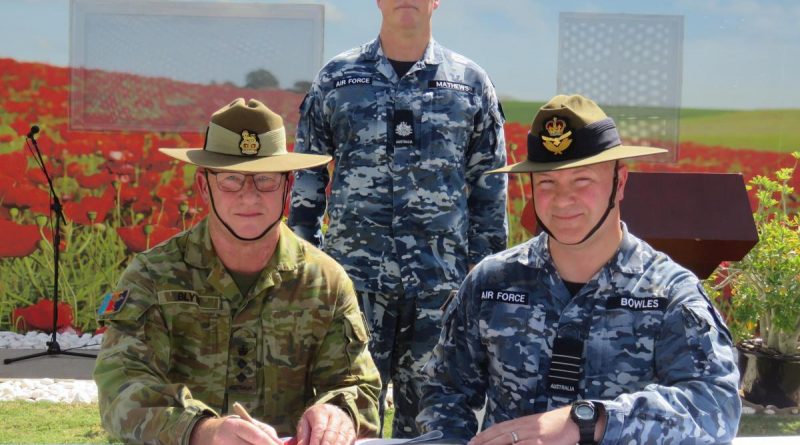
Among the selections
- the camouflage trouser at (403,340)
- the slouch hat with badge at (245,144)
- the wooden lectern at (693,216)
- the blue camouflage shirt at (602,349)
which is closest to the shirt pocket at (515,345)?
the blue camouflage shirt at (602,349)

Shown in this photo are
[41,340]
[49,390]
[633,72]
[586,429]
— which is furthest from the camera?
[41,340]

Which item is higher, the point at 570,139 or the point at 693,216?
the point at 570,139

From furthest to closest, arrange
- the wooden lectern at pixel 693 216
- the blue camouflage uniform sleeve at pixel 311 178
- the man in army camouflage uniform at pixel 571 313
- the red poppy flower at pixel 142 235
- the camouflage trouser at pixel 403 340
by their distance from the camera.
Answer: the red poppy flower at pixel 142 235
the wooden lectern at pixel 693 216
the blue camouflage uniform sleeve at pixel 311 178
the camouflage trouser at pixel 403 340
the man in army camouflage uniform at pixel 571 313

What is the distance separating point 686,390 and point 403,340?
1.45 m

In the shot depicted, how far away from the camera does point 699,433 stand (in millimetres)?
2020

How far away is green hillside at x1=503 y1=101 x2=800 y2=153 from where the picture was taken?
6.44 meters

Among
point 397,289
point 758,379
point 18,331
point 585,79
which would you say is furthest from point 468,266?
point 18,331

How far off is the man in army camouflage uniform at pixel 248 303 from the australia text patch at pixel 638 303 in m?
0.61

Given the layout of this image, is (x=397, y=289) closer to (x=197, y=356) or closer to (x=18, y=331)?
(x=197, y=356)

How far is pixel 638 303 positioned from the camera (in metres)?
2.23

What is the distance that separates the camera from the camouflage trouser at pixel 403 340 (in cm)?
334

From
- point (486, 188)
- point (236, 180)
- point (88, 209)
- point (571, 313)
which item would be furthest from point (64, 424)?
point (571, 313)

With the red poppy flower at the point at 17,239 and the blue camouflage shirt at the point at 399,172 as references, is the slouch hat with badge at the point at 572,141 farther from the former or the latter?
the red poppy flower at the point at 17,239

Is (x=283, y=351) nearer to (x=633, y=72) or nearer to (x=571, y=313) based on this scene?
(x=571, y=313)
